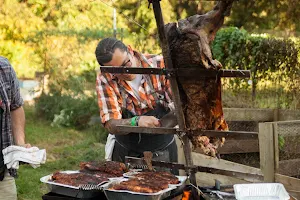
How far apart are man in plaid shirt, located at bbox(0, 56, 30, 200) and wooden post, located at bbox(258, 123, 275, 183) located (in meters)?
2.98

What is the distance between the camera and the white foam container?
374 centimetres

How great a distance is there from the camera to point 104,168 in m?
4.14

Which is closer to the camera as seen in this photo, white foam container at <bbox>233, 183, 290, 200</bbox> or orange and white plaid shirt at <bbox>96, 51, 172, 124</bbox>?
white foam container at <bbox>233, 183, 290, 200</bbox>

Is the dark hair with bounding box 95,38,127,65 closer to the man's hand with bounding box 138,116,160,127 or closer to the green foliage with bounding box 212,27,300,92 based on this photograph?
the man's hand with bounding box 138,116,160,127

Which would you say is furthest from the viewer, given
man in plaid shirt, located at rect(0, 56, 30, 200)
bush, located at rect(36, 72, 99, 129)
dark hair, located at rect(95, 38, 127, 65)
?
bush, located at rect(36, 72, 99, 129)

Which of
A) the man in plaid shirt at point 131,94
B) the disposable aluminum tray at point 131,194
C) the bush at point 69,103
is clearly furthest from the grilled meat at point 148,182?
the bush at point 69,103

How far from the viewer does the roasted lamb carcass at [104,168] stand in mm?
4102

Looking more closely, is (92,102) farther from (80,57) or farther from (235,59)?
(235,59)

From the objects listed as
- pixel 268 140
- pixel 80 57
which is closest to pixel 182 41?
pixel 268 140

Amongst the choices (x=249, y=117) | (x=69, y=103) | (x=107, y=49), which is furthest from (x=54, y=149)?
(x=107, y=49)

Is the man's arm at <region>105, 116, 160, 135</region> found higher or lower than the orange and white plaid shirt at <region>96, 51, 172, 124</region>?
lower

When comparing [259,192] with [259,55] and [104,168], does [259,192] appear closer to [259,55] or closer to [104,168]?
[104,168]

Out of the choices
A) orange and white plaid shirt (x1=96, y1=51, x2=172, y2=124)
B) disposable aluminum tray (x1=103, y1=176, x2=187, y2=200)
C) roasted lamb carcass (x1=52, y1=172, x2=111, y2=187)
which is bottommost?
disposable aluminum tray (x1=103, y1=176, x2=187, y2=200)

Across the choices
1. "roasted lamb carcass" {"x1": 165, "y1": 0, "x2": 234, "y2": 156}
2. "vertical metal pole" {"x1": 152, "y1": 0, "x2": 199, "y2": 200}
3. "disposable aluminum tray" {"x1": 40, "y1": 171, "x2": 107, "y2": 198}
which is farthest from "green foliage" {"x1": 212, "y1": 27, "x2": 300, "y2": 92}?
"disposable aluminum tray" {"x1": 40, "y1": 171, "x2": 107, "y2": 198}
